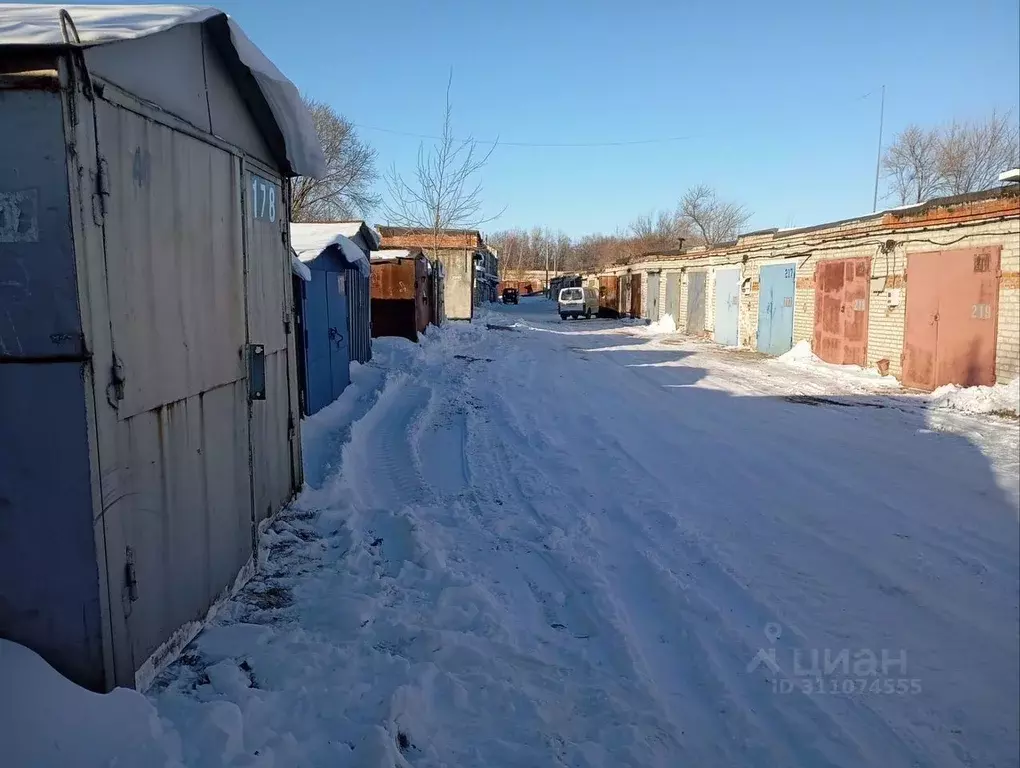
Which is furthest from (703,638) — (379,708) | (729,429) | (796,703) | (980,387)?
(980,387)

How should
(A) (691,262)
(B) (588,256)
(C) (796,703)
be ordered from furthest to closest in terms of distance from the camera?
(B) (588,256), (A) (691,262), (C) (796,703)

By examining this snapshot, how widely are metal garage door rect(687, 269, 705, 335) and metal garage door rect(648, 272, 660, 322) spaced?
4.79m

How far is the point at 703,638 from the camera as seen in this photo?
12.5 feet

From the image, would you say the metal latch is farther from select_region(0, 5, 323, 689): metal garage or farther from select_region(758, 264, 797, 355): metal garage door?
select_region(758, 264, 797, 355): metal garage door

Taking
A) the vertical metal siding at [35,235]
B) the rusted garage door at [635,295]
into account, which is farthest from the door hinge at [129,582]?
the rusted garage door at [635,295]

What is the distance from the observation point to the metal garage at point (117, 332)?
250 cm

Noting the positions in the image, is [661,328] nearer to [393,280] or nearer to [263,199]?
[393,280]

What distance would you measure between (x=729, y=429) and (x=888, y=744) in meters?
6.19

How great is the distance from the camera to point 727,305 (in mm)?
23906

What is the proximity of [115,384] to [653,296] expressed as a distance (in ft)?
107

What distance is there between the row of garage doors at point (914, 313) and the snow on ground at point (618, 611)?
4.40m

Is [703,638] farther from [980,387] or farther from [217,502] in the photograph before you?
[980,387]
